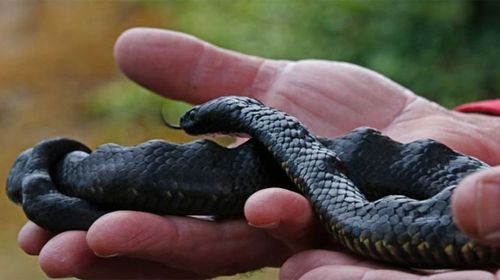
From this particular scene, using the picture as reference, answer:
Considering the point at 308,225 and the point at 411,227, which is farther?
the point at 308,225

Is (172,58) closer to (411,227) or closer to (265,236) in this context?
(265,236)

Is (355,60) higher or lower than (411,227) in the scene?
lower

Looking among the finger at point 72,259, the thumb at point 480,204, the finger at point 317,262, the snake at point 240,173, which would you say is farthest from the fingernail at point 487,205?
the finger at point 72,259

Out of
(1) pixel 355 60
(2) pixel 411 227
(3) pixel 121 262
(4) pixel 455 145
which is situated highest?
(2) pixel 411 227

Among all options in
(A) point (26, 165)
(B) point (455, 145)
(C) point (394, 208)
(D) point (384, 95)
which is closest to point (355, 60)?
(D) point (384, 95)

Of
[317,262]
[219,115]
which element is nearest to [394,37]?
[219,115]

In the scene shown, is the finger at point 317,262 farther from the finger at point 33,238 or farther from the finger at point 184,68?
the finger at point 184,68
